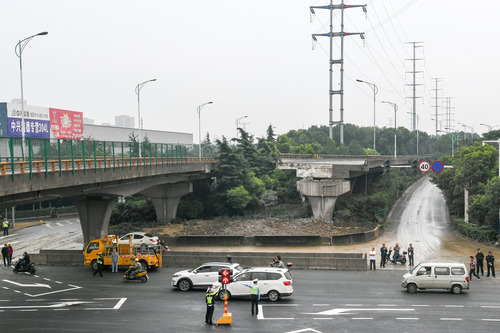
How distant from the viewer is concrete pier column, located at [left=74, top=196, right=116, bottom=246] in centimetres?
4953

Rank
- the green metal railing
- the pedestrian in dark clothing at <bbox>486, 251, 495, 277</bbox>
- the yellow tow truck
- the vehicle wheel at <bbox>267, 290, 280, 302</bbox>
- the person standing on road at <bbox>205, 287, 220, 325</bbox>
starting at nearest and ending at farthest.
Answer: the person standing on road at <bbox>205, 287, 220, 325</bbox>
the vehicle wheel at <bbox>267, 290, 280, 302</bbox>
the green metal railing
the pedestrian in dark clothing at <bbox>486, 251, 495, 277</bbox>
the yellow tow truck

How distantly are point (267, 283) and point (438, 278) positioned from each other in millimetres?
9090

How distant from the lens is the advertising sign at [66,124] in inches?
4021

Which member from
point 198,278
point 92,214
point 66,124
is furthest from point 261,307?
point 66,124

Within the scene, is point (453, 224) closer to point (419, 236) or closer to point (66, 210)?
point (419, 236)

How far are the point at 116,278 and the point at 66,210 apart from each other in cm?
5592

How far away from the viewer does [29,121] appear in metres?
92.6

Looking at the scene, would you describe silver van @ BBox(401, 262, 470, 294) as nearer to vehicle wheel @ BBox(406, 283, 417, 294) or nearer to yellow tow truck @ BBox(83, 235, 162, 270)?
vehicle wheel @ BBox(406, 283, 417, 294)

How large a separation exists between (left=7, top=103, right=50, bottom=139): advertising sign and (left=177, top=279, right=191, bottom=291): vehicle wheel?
208 feet

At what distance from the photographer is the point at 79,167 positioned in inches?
1420

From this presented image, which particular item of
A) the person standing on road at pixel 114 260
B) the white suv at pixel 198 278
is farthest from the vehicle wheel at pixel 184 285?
the person standing on road at pixel 114 260

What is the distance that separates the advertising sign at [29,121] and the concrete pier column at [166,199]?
27.6 meters

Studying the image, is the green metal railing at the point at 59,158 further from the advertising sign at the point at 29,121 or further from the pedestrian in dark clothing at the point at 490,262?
the advertising sign at the point at 29,121

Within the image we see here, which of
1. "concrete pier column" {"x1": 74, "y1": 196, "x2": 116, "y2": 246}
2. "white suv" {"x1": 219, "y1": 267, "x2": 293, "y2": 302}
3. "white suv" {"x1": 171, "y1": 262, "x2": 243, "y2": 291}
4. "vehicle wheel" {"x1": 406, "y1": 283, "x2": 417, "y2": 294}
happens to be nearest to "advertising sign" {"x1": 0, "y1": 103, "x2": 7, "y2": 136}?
"concrete pier column" {"x1": 74, "y1": 196, "x2": 116, "y2": 246}
